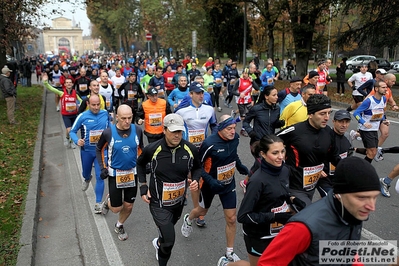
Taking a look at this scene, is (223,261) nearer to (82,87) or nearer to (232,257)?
(232,257)

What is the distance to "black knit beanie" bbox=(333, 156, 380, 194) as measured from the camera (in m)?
1.87

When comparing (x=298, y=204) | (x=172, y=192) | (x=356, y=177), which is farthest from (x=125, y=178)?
(x=356, y=177)

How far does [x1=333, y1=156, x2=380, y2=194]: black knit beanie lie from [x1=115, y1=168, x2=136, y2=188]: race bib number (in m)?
3.32

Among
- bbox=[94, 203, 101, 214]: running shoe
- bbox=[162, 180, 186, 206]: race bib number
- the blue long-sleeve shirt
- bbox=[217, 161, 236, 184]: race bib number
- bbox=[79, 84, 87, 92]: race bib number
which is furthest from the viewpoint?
bbox=[79, 84, 87, 92]: race bib number

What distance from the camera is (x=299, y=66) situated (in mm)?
23297

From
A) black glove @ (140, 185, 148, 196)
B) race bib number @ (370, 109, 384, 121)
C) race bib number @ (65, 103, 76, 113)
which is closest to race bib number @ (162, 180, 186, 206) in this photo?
black glove @ (140, 185, 148, 196)

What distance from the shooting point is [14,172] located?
7.40 metres

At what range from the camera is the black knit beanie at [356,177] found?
187 centimetres

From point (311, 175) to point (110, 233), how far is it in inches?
114

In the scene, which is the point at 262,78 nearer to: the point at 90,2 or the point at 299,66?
the point at 90,2

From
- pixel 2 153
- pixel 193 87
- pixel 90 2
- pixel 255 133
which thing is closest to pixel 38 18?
pixel 90 2

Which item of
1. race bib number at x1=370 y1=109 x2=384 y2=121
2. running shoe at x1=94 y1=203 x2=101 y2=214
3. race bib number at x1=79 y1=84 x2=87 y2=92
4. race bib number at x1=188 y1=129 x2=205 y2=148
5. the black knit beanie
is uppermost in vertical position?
race bib number at x1=79 y1=84 x2=87 y2=92

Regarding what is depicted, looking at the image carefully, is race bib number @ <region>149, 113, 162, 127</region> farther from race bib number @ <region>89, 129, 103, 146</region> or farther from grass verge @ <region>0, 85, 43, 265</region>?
grass verge @ <region>0, 85, 43, 265</region>

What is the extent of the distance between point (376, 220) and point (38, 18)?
636 inches
